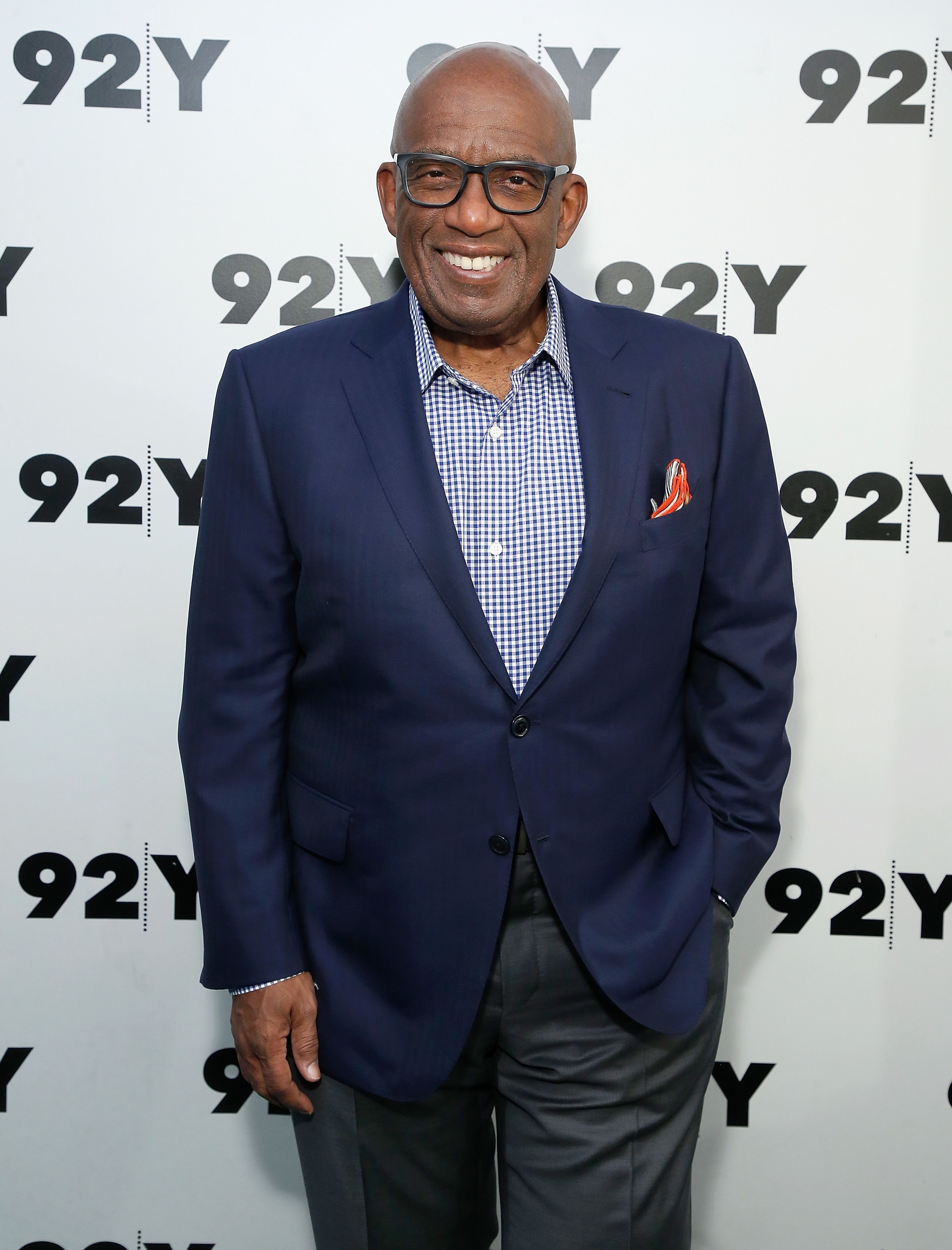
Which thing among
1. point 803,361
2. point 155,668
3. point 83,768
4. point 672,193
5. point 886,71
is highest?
point 886,71

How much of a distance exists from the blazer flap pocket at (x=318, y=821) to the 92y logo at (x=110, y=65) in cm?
113

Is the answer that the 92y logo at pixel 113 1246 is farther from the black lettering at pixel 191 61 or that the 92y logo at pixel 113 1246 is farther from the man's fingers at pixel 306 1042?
the black lettering at pixel 191 61

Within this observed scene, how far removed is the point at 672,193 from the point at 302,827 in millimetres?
1175

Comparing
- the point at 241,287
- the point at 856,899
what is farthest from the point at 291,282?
the point at 856,899

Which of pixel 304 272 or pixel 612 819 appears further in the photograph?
pixel 304 272

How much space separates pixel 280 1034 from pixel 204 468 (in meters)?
0.94

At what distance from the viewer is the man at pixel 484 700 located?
50.3 inches

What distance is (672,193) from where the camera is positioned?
180 cm

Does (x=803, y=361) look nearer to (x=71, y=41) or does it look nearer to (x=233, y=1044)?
(x=71, y=41)

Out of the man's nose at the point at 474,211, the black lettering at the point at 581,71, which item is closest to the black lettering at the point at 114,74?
the black lettering at the point at 581,71

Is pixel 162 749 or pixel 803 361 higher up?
pixel 803 361

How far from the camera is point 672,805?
1.40 metres

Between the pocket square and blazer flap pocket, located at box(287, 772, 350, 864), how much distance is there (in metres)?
0.52

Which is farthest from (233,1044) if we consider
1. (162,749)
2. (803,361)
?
(803,361)
